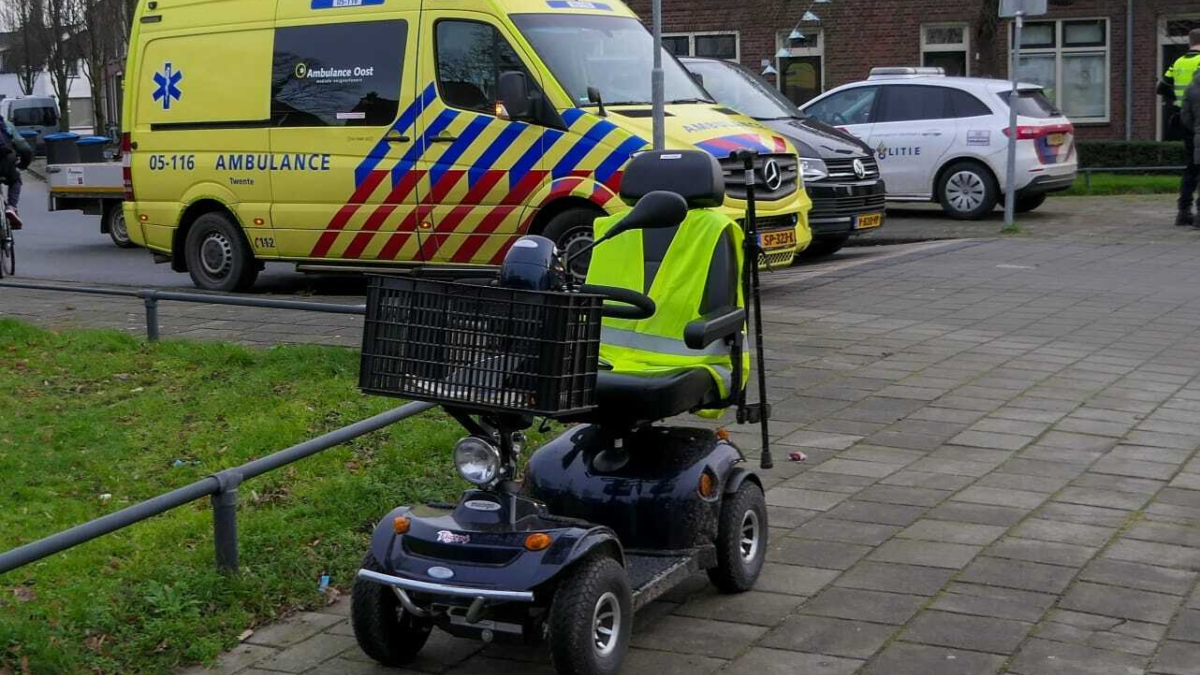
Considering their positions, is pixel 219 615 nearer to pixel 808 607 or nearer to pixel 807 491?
pixel 808 607

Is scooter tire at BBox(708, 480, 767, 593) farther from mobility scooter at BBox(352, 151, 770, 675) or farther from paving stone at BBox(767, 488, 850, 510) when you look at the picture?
paving stone at BBox(767, 488, 850, 510)

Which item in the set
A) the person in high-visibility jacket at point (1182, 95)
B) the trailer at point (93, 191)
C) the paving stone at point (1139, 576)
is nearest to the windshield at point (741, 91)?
the person in high-visibility jacket at point (1182, 95)

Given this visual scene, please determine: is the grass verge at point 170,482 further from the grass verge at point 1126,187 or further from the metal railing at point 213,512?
the grass verge at point 1126,187

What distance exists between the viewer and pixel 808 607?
5453 mm

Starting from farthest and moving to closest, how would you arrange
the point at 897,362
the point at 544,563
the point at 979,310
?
the point at 979,310, the point at 897,362, the point at 544,563

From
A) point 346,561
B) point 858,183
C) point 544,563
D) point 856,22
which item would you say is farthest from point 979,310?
point 856,22

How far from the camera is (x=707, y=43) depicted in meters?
33.6

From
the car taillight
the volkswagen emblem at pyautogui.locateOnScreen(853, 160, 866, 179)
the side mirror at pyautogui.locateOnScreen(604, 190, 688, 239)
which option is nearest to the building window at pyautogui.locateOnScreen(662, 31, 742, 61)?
the volkswagen emblem at pyautogui.locateOnScreen(853, 160, 866, 179)

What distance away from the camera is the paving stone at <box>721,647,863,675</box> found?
191 inches

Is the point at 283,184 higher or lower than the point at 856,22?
lower

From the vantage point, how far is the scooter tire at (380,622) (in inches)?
189

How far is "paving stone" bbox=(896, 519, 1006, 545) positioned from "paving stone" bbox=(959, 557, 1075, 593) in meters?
0.25

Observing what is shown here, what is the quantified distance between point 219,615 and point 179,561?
20.2 inches

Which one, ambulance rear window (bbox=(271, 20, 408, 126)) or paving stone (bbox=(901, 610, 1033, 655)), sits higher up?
ambulance rear window (bbox=(271, 20, 408, 126))
